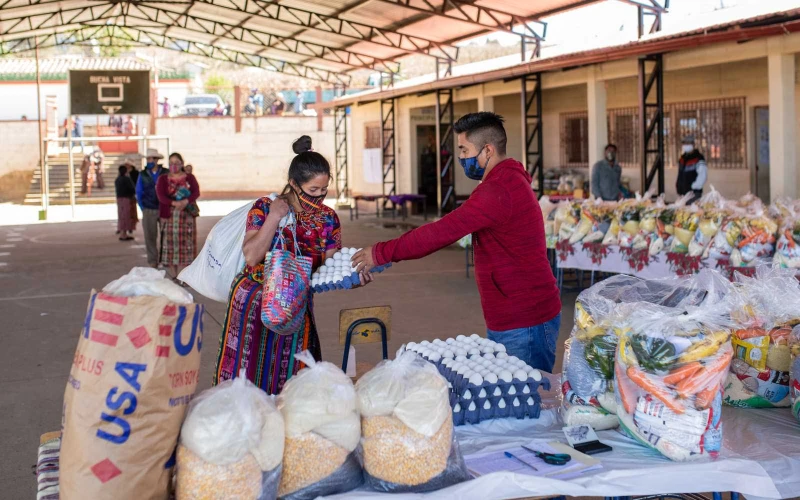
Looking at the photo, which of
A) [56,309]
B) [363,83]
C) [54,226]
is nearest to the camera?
[56,309]

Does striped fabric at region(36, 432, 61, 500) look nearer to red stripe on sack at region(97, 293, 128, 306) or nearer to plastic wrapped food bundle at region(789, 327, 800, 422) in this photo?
red stripe on sack at region(97, 293, 128, 306)

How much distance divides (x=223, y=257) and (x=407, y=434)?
184cm

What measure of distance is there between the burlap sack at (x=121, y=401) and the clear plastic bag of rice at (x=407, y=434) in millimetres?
512

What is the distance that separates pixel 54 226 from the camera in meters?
21.4

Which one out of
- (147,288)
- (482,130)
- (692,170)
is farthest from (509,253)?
(692,170)

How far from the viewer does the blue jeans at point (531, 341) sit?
138 inches

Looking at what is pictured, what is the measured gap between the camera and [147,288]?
82.1 inches

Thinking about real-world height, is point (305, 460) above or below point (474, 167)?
below

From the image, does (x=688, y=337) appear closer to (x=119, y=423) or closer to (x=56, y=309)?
(x=119, y=423)

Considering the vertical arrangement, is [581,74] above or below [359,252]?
above

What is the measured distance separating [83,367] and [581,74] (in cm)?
1405

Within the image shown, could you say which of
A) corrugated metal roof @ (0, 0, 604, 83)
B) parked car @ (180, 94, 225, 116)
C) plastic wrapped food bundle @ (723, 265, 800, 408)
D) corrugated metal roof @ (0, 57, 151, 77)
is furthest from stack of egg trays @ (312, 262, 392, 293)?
corrugated metal roof @ (0, 57, 151, 77)

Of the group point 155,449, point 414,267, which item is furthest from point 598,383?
point 414,267

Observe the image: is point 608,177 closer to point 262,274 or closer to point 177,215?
point 177,215
